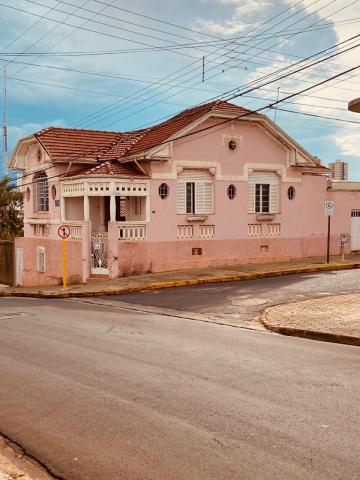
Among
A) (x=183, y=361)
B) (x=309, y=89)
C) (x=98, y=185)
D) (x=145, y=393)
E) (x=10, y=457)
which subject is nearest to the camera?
(x=10, y=457)

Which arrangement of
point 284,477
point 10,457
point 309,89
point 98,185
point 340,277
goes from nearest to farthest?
point 284,477 → point 10,457 → point 309,89 → point 340,277 → point 98,185

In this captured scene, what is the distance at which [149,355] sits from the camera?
9.30m

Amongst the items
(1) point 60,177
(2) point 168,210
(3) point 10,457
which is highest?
(1) point 60,177

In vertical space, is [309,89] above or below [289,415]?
above

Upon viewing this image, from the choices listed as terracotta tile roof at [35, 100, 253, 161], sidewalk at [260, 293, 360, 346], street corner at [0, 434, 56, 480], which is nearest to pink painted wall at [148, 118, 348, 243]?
terracotta tile roof at [35, 100, 253, 161]

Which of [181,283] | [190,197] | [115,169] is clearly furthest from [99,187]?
[181,283]

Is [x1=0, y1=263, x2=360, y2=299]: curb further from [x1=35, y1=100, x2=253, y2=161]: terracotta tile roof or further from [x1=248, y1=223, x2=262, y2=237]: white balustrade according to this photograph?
[x1=35, y1=100, x2=253, y2=161]: terracotta tile roof

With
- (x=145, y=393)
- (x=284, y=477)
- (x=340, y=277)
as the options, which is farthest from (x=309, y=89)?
(x=284, y=477)

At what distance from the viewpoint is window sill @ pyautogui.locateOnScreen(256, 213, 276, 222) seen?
25.2 m

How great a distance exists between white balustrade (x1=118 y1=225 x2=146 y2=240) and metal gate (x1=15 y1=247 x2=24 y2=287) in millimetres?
9731

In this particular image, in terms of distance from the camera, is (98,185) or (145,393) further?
(98,185)

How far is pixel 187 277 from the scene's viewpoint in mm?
20953

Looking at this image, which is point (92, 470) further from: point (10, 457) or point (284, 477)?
point (284, 477)

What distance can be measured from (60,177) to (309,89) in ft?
44.0
